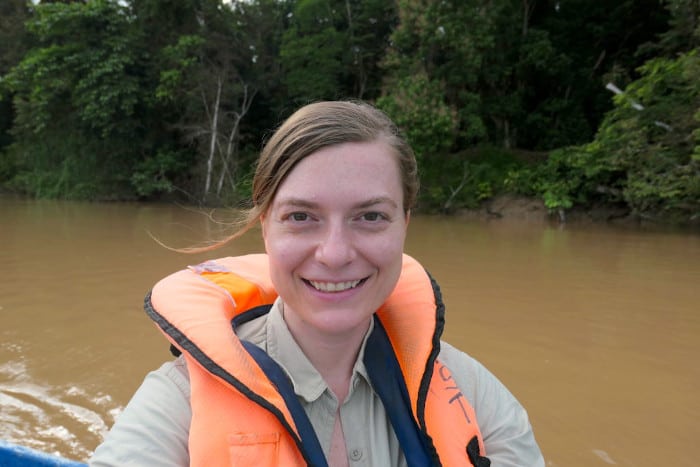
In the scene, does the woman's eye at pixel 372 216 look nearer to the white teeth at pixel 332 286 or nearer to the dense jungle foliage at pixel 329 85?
the white teeth at pixel 332 286

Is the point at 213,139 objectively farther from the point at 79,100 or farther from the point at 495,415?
the point at 495,415

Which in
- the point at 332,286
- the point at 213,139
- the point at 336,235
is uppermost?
the point at 336,235

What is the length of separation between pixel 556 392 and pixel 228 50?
700 inches

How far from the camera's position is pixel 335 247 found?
46.0 inches

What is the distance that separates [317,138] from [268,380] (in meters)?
0.57

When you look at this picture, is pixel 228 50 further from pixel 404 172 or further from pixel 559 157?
pixel 404 172

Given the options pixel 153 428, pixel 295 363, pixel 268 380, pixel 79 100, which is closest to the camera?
pixel 153 428

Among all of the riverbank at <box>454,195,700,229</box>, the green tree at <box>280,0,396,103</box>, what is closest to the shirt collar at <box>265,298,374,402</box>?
the riverbank at <box>454,195,700,229</box>

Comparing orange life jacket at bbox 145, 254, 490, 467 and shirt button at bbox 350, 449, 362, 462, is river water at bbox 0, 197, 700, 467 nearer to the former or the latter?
orange life jacket at bbox 145, 254, 490, 467

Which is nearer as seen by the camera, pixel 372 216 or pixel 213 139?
pixel 372 216

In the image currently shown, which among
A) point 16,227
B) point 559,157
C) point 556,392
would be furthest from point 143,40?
point 556,392

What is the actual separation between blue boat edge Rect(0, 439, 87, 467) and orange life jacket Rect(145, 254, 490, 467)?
0.81 meters

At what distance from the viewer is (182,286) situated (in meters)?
1.36

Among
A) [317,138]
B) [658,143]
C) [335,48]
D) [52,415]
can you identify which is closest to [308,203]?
[317,138]
